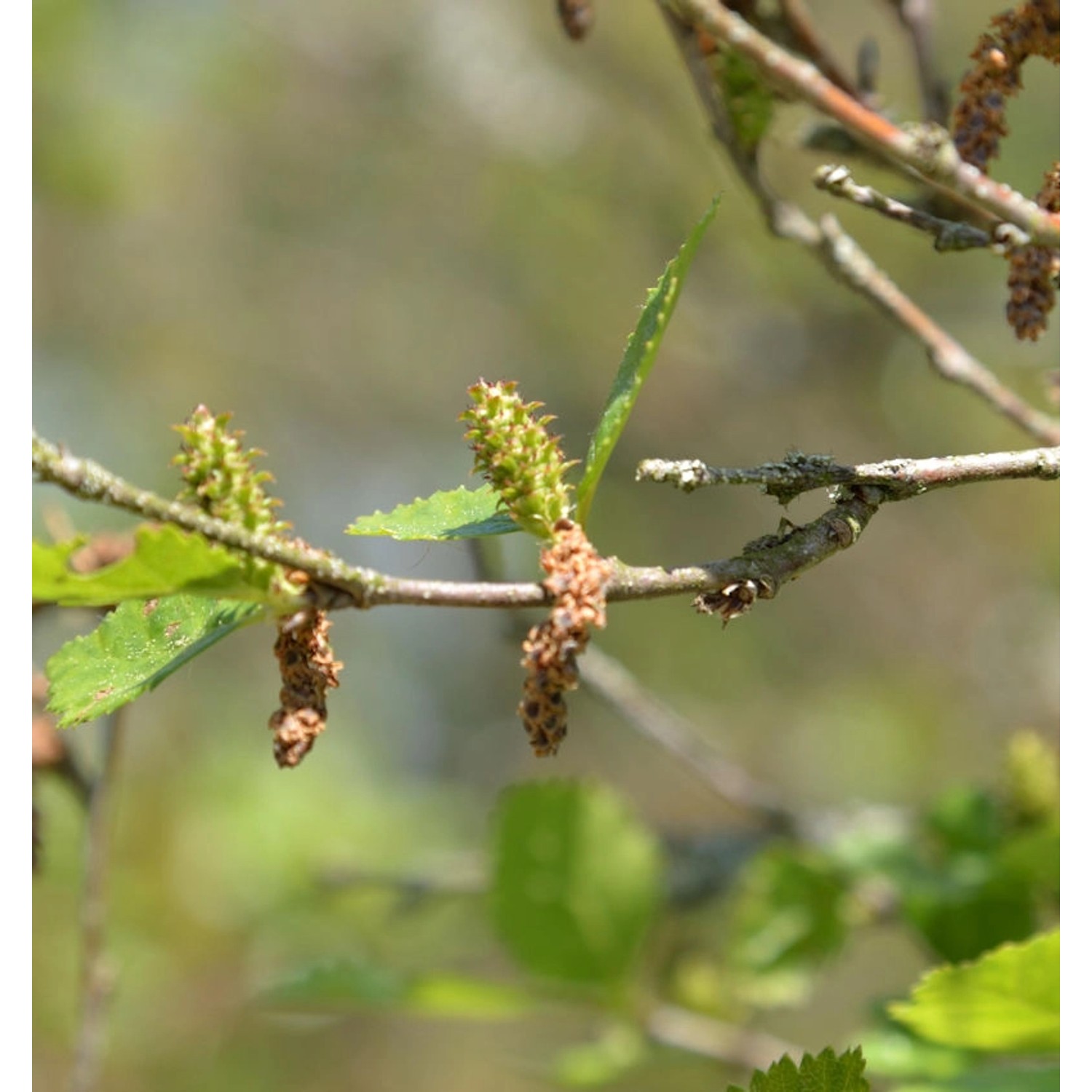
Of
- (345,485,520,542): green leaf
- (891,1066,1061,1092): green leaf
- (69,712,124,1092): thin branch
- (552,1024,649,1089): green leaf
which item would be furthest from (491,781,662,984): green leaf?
(345,485,520,542): green leaf

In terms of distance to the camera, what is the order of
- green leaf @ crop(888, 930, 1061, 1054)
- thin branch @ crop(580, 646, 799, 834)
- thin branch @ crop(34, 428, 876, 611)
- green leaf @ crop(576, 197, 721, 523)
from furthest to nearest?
1. thin branch @ crop(580, 646, 799, 834)
2. green leaf @ crop(888, 930, 1061, 1054)
3. green leaf @ crop(576, 197, 721, 523)
4. thin branch @ crop(34, 428, 876, 611)

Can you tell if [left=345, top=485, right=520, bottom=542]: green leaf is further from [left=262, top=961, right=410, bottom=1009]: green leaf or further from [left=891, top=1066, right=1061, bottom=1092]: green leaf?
[left=262, top=961, right=410, bottom=1009]: green leaf

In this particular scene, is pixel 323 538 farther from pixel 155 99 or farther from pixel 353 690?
pixel 155 99

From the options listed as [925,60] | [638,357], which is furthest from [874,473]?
[925,60]

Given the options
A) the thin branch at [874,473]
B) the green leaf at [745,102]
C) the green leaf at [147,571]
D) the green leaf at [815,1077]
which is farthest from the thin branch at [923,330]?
the green leaf at [147,571]

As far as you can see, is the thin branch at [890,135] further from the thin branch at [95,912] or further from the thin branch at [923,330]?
the thin branch at [95,912]
